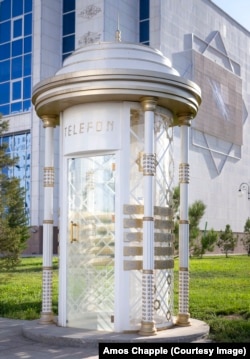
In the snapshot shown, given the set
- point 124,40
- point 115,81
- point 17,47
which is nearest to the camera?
point 115,81

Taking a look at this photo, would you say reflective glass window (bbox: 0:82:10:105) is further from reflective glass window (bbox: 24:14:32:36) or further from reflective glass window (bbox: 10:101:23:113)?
reflective glass window (bbox: 24:14:32:36)

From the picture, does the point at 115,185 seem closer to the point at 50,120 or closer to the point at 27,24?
the point at 50,120

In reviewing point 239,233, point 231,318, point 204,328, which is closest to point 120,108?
point 204,328

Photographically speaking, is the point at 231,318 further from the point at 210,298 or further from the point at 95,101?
the point at 95,101

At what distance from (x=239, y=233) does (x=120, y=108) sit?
151 ft

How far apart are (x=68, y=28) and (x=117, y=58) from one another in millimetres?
35271

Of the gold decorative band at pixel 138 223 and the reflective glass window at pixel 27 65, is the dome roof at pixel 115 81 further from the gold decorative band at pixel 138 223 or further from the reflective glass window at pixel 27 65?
the reflective glass window at pixel 27 65

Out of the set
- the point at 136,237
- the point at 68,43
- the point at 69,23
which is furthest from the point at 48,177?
the point at 69,23

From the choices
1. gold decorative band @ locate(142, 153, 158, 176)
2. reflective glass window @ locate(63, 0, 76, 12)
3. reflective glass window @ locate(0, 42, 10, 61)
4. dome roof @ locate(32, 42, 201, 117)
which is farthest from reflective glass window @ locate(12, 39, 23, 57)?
gold decorative band @ locate(142, 153, 158, 176)

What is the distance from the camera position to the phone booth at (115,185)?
7.93m

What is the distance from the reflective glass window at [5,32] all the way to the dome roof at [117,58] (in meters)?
36.4

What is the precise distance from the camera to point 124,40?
38156mm

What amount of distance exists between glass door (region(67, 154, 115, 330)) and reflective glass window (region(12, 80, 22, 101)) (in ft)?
112

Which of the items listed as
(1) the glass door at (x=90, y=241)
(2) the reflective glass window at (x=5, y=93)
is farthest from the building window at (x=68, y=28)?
(1) the glass door at (x=90, y=241)
